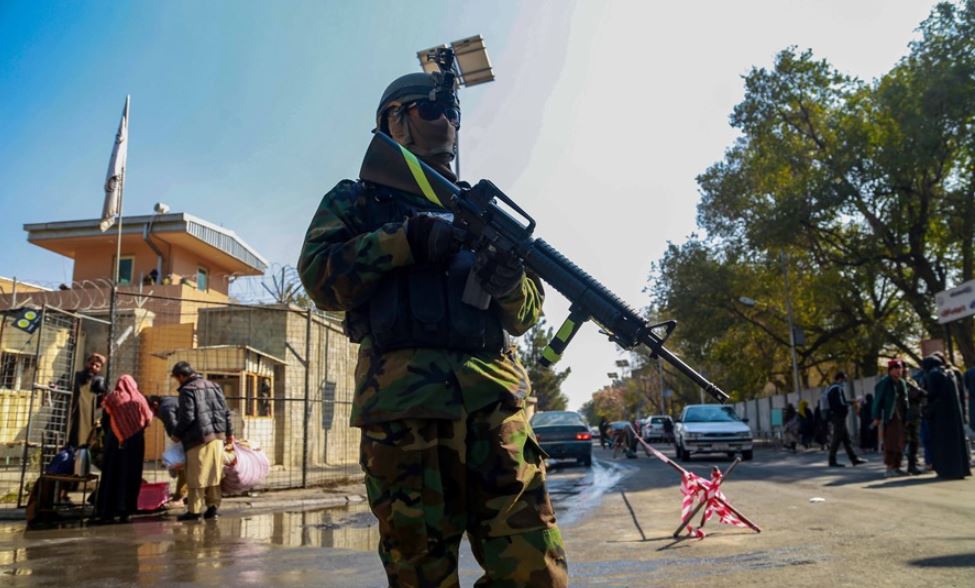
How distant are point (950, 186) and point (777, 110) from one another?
6016mm

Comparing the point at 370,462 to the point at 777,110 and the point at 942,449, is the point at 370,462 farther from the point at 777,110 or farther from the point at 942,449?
the point at 777,110

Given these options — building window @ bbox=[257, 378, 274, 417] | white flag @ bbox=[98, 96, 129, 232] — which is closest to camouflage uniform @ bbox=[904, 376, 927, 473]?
building window @ bbox=[257, 378, 274, 417]

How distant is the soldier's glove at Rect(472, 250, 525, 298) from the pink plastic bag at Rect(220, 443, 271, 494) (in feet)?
24.6

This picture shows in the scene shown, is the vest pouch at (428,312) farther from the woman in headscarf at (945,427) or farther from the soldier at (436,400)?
the woman in headscarf at (945,427)

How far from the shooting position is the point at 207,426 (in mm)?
7973

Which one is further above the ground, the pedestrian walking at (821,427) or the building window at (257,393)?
the building window at (257,393)

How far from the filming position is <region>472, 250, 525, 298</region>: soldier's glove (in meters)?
2.22

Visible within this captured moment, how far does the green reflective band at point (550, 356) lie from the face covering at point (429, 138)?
31.3 inches

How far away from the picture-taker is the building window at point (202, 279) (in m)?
27.7

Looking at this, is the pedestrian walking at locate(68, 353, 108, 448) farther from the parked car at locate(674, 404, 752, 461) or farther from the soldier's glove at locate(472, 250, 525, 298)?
the parked car at locate(674, 404, 752, 461)

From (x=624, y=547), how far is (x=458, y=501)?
3376 mm

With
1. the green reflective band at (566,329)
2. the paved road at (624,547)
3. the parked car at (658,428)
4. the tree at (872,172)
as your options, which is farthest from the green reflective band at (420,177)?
the parked car at (658,428)

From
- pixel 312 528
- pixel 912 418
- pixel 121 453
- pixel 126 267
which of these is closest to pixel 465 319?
pixel 312 528

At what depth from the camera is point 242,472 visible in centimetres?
896
